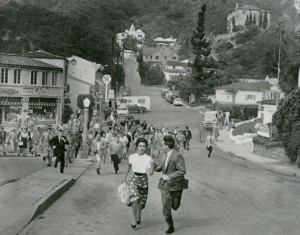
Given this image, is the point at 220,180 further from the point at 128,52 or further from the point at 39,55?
the point at 128,52

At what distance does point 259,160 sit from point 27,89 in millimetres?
24354

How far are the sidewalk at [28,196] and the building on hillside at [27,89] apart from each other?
2698cm

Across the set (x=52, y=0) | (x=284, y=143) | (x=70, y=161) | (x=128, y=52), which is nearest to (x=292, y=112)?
(x=284, y=143)

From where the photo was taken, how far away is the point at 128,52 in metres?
143

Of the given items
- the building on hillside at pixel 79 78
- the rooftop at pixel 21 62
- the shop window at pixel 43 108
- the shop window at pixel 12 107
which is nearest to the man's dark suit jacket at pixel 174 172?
the shop window at pixel 12 107

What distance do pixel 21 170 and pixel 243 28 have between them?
5434 inches

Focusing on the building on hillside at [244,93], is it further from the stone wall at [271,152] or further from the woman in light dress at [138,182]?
Result: the woman in light dress at [138,182]

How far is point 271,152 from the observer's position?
1037 inches

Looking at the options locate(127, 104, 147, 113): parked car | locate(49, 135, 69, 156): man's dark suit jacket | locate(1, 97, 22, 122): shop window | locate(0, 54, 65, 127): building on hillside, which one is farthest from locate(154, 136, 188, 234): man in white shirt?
locate(127, 104, 147, 113): parked car

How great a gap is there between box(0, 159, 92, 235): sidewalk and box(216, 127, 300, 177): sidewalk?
29.6 ft

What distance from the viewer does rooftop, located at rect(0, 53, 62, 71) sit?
41.8 metres

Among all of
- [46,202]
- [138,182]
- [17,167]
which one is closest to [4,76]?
[17,167]

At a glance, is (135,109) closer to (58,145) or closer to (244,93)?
(244,93)

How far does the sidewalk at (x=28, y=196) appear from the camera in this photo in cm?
887
